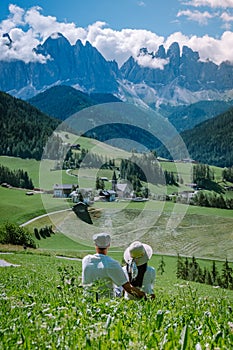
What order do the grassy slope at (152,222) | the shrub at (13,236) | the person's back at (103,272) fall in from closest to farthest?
1. the person's back at (103,272)
2. the shrub at (13,236)
3. the grassy slope at (152,222)

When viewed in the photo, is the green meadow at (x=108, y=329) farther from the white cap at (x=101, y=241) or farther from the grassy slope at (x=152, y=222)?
the grassy slope at (x=152, y=222)

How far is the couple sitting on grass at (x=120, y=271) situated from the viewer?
9.39 m

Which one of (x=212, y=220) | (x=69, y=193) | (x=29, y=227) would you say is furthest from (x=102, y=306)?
(x=69, y=193)

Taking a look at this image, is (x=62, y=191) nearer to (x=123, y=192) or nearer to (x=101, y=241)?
(x=123, y=192)

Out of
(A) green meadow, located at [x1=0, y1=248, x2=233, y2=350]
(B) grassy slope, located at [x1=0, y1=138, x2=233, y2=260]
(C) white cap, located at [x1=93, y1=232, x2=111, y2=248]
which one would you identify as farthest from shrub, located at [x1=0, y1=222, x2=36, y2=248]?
(A) green meadow, located at [x1=0, y1=248, x2=233, y2=350]

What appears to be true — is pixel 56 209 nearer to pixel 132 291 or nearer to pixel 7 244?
pixel 7 244

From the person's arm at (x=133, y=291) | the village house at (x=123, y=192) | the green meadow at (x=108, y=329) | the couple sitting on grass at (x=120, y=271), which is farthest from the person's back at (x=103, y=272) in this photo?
the village house at (x=123, y=192)

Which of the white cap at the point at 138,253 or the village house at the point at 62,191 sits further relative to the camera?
the village house at the point at 62,191

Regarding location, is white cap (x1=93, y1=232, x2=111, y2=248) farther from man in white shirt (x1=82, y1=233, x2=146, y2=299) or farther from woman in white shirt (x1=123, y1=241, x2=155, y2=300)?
woman in white shirt (x1=123, y1=241, x2=155, y2=300)

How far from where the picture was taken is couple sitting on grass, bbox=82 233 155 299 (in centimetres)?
939

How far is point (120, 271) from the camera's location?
9430 mm

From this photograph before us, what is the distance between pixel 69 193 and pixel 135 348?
571 feet

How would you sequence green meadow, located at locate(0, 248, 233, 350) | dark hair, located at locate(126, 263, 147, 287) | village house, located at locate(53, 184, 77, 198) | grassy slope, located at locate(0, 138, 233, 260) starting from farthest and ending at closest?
village house, located at locate(53, 184, 77, 198) → grassy slope, located at locate(0, 138, 233, 260) → dark hair, located at locate(126, 263, 147, 287) → green meadow, located at locate(0, 248, 233, 350)

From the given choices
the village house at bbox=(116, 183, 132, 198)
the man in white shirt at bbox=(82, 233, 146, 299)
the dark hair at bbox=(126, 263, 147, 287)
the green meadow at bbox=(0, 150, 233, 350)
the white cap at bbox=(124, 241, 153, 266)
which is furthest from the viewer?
the village house at bbox=(116, 183, 132, 198)
